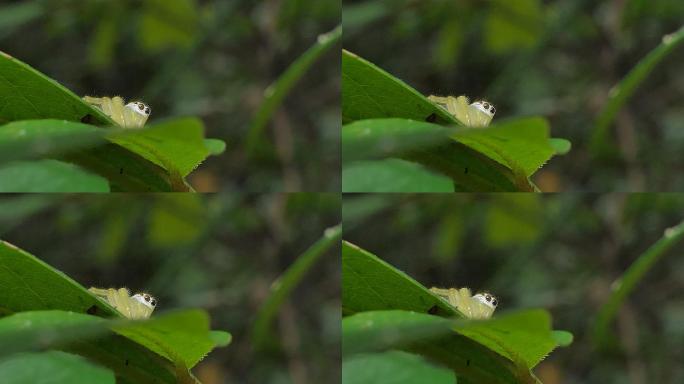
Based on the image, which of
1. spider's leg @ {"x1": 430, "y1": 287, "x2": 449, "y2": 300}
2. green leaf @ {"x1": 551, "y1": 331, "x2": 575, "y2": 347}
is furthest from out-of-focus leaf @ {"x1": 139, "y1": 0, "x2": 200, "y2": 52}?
green leaf @ {"x1": 551, "y1": 331, "x2": 575, "y2": 347}

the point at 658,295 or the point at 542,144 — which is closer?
the point at 542,144

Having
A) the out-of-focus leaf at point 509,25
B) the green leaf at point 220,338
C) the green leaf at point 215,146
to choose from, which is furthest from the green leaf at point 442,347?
the out-of-focus leaf at point 509,25

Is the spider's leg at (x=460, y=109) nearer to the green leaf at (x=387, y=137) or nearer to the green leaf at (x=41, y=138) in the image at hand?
the green leaf at (x=387, y=137)

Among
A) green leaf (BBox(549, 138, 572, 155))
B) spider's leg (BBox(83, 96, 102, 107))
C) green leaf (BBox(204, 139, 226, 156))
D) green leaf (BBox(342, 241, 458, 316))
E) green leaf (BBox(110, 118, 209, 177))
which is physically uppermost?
spider's leg (BBox(83, 96, 102, 107))

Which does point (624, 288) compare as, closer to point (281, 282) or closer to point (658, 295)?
point (658, 295)

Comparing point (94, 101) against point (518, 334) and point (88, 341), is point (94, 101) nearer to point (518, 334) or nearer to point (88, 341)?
point (88, 341)

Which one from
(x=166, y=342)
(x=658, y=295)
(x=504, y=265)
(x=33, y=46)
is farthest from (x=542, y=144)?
(x=33, y=46)

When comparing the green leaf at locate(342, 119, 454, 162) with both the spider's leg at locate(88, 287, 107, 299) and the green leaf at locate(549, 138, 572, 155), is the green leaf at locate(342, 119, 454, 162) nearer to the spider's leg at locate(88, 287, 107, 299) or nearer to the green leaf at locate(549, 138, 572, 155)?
the green leaf at locate(549, 138, 572, 155)
